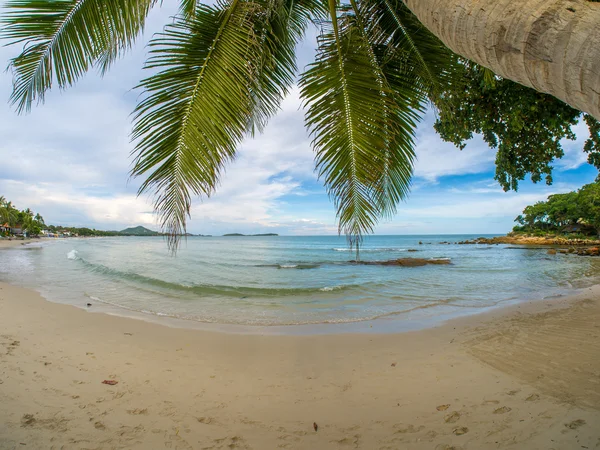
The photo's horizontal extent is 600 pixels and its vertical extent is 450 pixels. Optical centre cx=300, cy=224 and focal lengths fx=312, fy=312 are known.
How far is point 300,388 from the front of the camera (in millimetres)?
3947

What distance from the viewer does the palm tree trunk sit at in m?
1.06

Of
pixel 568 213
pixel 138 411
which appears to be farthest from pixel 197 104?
pixel 568 213

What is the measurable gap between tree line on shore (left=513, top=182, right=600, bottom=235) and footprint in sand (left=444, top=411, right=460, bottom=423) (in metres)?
42.0

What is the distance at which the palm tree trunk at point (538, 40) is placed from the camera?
106 cm

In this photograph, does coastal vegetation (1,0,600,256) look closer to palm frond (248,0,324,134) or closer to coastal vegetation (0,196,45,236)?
palm frond (248,0,324,134)

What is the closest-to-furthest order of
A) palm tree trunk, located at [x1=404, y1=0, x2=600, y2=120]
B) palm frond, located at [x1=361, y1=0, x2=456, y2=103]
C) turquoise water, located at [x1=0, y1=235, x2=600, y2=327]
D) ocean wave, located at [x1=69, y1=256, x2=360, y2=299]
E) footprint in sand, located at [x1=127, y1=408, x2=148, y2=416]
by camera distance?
palm tree trunk, located at [x1=404, y1=0, x2=600, y2=120], footprint in sand, located at [x1=127, y1=408, x2=148, y2=416], palm frond, located at [x1=361, y1=0, x2=456, y2=103], turquoise water, located at [x1=0, y1=235, x2=600, y2=327], ocean wave, located at [x1=69, y1=256, x2=360, y2=299]

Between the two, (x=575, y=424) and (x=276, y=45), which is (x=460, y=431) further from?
(x=276, y=45)

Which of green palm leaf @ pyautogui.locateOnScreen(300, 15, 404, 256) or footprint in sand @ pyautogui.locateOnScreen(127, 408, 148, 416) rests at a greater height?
green palm leaf @ pyautogui.locateOnScreen(300, 15, 404, 256)

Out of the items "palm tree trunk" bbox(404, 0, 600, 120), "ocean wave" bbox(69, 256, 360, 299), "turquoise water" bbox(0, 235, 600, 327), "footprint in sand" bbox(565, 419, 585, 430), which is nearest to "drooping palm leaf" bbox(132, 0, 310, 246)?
"palm tree trunk" bbox(404, 0, 600, 120)

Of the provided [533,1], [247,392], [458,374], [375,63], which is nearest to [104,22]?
[375,63]

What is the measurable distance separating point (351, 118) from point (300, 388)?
10.8 ft

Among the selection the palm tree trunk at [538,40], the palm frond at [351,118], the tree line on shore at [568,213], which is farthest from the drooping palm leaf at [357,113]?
the tree line on shore at [568,213]

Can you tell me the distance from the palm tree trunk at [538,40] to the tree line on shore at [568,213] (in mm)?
43491

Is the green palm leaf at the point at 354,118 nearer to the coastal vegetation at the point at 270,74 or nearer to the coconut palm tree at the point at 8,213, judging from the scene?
the coastal vegetation at the point at 270,74
